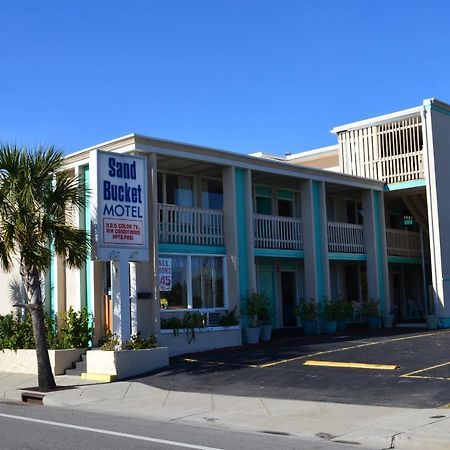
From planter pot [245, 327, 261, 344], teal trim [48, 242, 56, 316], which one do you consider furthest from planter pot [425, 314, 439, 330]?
teal trim [48, 242, 56, 316]

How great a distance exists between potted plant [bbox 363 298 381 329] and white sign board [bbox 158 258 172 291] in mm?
8921

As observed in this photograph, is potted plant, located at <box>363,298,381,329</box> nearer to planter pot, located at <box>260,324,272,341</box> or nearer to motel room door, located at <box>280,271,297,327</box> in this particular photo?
motel room door, located at <box>280,271,297,327</box>

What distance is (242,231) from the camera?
20625 mm

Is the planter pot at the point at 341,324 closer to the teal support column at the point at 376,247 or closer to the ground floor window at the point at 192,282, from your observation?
the teal support column at the point at 376,247

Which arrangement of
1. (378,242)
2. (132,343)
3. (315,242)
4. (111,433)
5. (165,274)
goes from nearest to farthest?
(111,433)
(132,343)
(165,274)
(315,242)
(378,242)

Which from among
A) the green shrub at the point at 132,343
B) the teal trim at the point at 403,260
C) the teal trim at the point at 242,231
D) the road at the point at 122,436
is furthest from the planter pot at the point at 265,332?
the road at the point at 122,436

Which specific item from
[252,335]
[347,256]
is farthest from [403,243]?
[252,335]

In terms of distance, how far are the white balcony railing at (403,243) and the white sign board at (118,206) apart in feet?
42.3

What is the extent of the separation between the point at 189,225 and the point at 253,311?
319cm

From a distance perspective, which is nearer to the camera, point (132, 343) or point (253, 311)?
point (132, 343)

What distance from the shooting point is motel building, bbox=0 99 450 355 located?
1683 centimetres

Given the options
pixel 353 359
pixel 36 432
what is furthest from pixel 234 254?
pixel 36 432

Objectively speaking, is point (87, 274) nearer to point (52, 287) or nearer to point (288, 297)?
point (52, 287)

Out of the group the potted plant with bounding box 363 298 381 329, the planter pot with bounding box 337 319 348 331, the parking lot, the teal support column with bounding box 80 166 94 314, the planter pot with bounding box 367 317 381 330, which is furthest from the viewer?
the planter pot with bounding box 367 317 381 330
